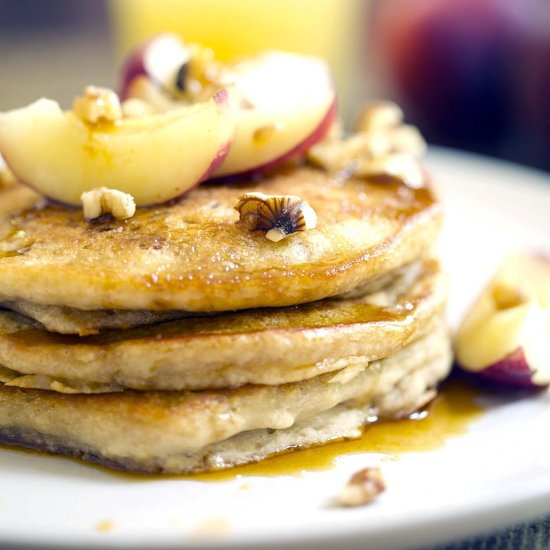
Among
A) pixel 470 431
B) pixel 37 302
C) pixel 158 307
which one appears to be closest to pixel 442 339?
pixel 470 431

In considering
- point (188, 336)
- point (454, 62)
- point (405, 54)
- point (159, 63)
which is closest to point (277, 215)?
point (188, 336)

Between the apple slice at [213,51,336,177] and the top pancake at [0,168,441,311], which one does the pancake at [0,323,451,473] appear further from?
the apple slice at [213,51,336,177]

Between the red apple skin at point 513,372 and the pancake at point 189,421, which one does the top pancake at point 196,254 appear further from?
the red apple skin at point 513,372

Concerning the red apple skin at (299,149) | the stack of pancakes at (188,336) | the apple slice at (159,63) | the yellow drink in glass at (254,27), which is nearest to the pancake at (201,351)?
the stack of pancakes at (188,336)

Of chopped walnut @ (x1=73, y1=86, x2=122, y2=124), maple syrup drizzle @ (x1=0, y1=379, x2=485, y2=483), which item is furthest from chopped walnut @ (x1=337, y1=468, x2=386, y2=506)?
chopped walnut @ (x1=73, y1=86, x2=122, y2=124)

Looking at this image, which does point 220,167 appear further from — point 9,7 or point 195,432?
point 9,7
